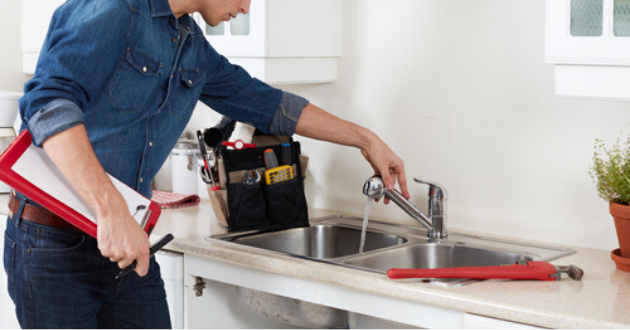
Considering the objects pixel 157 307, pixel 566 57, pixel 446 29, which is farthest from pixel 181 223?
pixel 566 57

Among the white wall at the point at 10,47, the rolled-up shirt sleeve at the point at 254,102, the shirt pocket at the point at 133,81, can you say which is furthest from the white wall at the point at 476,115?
the white wall at the point at 10,47

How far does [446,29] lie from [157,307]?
3.67 feet

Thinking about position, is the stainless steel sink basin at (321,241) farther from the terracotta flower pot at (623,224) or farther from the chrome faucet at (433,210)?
the terracotta flower pot at (623,224)

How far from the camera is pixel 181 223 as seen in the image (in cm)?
236

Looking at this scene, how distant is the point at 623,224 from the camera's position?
5.80 feet

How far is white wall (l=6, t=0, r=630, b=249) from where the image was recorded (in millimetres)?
2127

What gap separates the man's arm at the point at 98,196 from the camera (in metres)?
1.41

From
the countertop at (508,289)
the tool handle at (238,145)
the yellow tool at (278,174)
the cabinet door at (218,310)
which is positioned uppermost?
the tool handle at (238,145)

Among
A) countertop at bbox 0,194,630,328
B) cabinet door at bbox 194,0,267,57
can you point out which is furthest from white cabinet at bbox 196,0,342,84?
countertop at bbox 0,194,630,328

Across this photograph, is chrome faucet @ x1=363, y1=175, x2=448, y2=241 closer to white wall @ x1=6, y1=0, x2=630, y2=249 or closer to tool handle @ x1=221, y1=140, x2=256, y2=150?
white wall @ x1=6, y1=0, x2=630, y2=249

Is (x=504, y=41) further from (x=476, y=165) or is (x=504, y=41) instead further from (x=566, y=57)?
(x=566, y=57)

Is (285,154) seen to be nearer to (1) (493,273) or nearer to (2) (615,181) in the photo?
(1) (493,273)

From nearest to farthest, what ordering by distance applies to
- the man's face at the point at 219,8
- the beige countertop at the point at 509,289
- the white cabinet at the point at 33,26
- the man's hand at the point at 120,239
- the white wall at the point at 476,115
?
1. the man's hand at the point at 120,239
2. the beige countertop at the point at 509,289
3. the man's face at the point at 219,8
4. the white wall at the point at 476,115
5. the white cabinet at the point at 33,26

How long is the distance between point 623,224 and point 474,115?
626 mm
